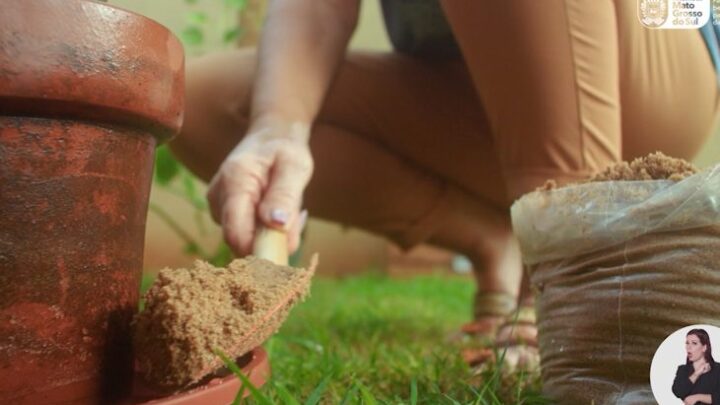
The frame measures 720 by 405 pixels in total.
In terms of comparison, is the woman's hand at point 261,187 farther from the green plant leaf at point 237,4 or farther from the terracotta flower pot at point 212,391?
the green plant leaf at point 237,4

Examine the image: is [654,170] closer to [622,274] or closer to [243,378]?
[622,274]

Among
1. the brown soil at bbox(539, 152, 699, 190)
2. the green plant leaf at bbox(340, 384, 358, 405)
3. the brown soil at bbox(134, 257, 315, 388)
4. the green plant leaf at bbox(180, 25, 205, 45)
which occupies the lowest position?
the green plant leaf at bbox(180, 25, 205, 45)

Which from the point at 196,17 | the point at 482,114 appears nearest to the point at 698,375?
the point at 482,114

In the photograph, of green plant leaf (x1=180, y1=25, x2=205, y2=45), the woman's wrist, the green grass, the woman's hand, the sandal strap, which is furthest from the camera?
green plant leaf (x1=180, y1=25, x2=205, y2=45)

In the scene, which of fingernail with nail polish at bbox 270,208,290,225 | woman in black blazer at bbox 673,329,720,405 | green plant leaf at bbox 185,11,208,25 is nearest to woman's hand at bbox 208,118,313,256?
fingernail with nail polish at bbox 270,208,290,225

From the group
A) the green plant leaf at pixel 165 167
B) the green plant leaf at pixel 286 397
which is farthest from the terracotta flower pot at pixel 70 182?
the green plant leaf at pixel 165 167

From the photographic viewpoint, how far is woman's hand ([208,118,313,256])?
78cm

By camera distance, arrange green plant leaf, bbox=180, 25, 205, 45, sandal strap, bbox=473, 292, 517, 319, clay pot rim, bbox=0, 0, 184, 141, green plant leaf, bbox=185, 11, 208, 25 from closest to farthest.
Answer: clay pot rim, bbox=0, 0, 184, 141
sandal strap, bbox=473, 292, 517, 319
green plant leaf, bbox=185, 11, 208, 25
green plant leaf, bbox=180, 25, 205, 45

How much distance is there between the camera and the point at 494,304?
128 cm

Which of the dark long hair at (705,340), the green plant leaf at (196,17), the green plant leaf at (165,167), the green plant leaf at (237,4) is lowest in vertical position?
the green plant leaf at (165,167)

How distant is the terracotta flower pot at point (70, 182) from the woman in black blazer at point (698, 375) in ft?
1.43

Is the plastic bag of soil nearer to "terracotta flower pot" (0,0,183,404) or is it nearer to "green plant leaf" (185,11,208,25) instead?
"terracotta flower pot" (0,0,183,404)

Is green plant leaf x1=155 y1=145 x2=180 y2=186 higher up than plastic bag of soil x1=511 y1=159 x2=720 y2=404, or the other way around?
plastic bag of soil x1=511 y1=159 x2=720 y2=404

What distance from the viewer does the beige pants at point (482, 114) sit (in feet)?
2.45
